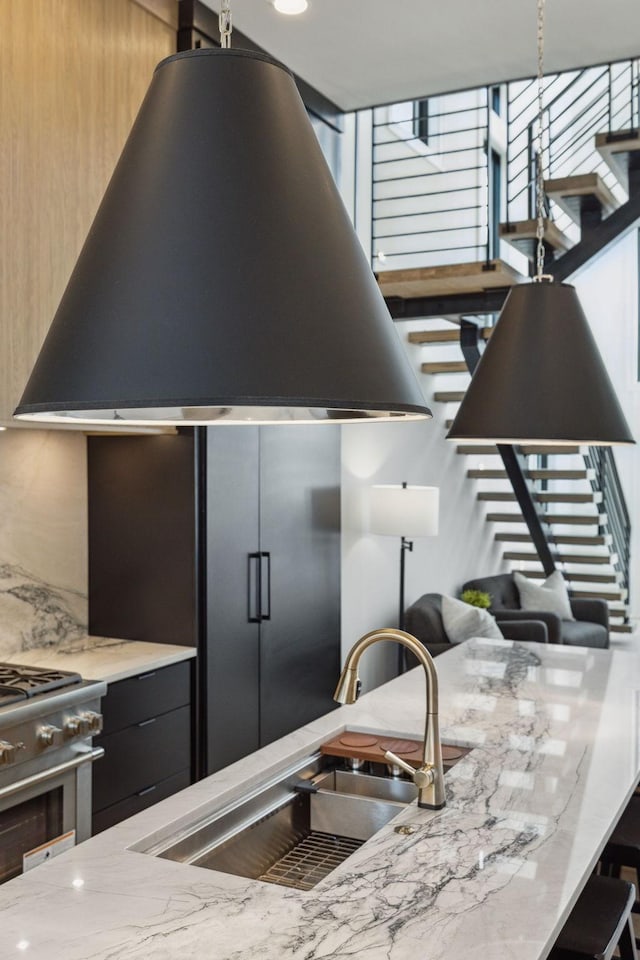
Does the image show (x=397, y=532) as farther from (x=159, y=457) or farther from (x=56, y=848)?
(x=56, y=848)

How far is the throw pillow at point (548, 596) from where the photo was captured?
278 inches

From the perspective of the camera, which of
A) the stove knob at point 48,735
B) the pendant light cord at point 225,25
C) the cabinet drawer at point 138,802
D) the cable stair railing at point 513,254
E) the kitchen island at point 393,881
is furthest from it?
the cable stair railing at point 513,254

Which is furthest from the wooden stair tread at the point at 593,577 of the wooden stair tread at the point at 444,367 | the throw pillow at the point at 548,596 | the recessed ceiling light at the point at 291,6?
the recessed ceiling light at the point at 291,6

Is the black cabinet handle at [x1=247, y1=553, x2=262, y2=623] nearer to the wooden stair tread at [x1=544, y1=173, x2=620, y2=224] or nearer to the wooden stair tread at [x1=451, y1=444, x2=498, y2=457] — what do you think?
the wooden stair tread at [x1=544, y1=173, x2=620, y2=224]

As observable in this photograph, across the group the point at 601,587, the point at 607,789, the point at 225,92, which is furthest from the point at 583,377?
the point at 601,587

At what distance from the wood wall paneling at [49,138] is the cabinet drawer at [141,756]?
1210mm

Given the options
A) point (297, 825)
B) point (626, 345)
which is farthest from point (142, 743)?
point (626, 345)

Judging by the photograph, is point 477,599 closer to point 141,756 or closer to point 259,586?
point 259,586

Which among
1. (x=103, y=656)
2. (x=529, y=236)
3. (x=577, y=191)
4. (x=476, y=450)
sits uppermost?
(x=577, y=191)

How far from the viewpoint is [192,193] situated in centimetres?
109

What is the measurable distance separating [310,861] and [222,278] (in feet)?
4.87

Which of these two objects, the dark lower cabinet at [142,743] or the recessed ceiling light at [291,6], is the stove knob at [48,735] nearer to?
the dark lower cabinet at [142,743]

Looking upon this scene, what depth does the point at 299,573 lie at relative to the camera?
4457mm

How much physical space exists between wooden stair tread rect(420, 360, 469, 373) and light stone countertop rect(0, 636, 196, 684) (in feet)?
11.6
